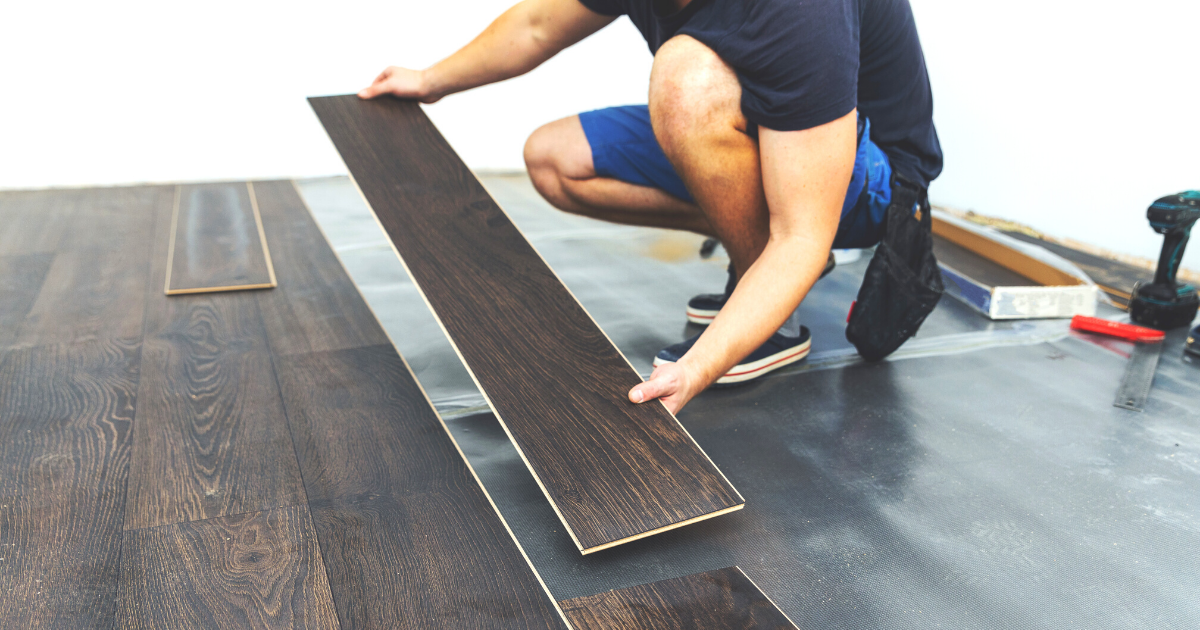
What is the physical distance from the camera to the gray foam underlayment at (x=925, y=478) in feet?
3.33

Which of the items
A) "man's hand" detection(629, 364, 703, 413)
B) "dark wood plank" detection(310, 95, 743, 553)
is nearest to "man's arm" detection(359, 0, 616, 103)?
"dark wood plank" detection(310, 95, 743, 553)

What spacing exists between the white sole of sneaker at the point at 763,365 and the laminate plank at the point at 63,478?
91 cm

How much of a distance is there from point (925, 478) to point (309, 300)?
56.0 inches

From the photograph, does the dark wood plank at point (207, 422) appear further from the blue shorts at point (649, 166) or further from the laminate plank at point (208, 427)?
the blue shorts at point (649, 166)

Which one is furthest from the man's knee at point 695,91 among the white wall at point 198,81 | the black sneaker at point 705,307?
the white wall at point 198,81

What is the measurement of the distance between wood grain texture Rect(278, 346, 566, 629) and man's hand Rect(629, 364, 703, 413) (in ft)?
0.89

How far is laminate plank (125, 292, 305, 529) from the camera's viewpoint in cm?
111

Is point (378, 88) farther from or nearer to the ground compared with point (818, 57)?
nearer to the ground

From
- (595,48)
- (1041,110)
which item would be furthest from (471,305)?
(595,48)

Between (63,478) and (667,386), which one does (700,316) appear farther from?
(63,478)

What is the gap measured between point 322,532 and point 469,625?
27 centimetres

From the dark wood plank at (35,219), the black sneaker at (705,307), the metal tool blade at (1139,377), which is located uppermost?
the black sneaker at (705,307)

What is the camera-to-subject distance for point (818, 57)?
1.22m

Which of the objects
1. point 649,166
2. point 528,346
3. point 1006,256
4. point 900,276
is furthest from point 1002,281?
point 528,346
